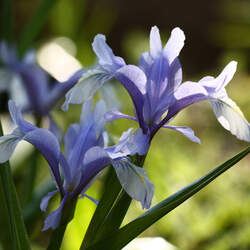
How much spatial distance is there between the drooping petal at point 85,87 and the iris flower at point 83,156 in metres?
0.04

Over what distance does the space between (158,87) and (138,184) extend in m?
0.10

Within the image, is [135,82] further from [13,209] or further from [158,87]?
[13,209]

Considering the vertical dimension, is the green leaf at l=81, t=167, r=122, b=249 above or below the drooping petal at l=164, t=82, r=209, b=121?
below

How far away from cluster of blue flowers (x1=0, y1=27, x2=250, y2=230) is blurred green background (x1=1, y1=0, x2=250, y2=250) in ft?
1.31

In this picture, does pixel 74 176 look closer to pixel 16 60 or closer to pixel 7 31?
pixel 16 60

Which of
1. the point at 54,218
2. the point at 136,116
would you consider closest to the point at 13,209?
the point at 54,218

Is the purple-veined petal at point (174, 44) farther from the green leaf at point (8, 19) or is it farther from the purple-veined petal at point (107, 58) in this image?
the green leaf at point (8, 19)

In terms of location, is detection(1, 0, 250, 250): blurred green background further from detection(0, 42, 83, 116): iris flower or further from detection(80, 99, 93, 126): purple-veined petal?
detection(80, 99, 93, 126): purple-veined petal

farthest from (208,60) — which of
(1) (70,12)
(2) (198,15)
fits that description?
(1) (70,12)

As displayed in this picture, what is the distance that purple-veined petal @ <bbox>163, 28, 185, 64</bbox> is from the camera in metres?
0.42

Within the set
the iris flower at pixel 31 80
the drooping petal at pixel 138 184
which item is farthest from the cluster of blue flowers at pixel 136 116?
the iris flower at pixel 31 80

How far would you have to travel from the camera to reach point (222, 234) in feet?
3.49

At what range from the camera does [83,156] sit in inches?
17.8

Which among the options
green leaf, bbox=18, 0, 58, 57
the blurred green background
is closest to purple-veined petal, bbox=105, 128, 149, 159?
the blurred green background
